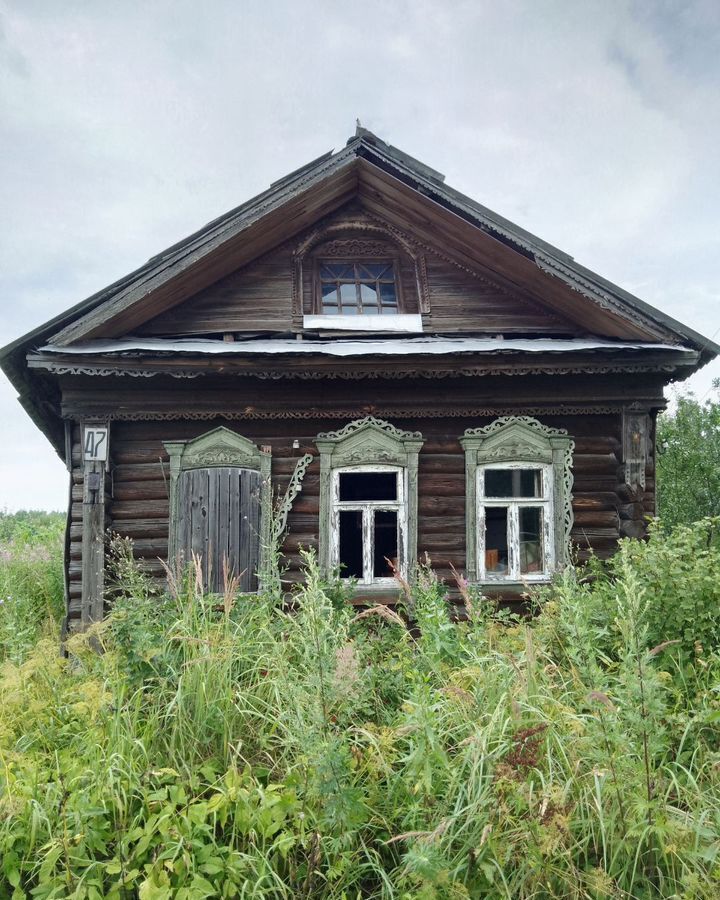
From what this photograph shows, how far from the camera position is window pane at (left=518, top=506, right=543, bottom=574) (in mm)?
7074

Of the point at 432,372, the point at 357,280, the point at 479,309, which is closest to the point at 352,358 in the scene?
the point at 432,372

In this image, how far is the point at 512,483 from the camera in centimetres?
715

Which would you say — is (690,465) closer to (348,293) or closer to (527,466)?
(527,466)

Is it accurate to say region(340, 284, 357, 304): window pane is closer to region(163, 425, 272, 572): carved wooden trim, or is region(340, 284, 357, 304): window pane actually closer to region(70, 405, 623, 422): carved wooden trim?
region(70, 405, 623, 422): carved wooden trim

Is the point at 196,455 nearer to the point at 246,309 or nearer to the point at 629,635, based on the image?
the point at 246,309

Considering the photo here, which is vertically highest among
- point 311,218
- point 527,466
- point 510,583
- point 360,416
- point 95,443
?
point 311,218

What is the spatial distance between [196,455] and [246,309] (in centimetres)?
199

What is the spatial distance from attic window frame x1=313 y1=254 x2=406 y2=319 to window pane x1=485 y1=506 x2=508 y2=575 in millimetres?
2836

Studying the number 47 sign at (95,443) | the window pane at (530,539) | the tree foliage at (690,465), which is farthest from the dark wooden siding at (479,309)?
the tree foliage at (690,465)

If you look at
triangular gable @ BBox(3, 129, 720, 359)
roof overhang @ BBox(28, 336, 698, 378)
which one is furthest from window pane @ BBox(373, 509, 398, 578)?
triangular gable @ BBox(3, 129, 720, 359)

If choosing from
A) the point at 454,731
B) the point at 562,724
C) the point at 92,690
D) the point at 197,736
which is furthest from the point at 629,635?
the point at 92,690

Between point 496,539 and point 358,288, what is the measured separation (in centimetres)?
372

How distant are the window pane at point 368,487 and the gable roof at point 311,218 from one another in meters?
3.43

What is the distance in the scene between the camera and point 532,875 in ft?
8.89
